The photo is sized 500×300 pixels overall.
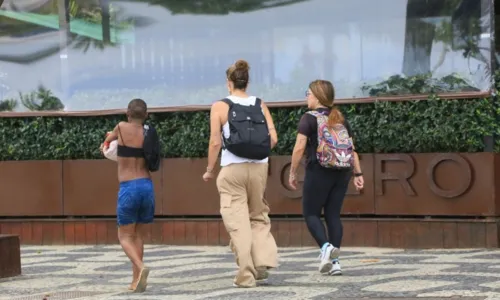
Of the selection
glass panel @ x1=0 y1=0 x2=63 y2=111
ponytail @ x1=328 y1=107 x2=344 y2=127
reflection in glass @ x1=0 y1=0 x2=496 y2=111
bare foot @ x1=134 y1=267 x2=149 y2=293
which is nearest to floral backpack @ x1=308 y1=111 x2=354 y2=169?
ponytail @ x1=328 y1=107 x2=344 y2=127

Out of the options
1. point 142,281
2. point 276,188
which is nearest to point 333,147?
point 142,281

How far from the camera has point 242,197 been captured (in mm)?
9664

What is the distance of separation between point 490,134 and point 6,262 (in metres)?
4.97

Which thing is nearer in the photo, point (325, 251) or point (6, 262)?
point (325, 251)

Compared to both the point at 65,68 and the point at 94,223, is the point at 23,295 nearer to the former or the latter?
the point at 94,223

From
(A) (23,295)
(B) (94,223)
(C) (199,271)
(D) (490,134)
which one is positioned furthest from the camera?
(B) (94,223)

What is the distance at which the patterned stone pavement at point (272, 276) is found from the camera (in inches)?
354

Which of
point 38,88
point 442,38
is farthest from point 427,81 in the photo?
point 38,88

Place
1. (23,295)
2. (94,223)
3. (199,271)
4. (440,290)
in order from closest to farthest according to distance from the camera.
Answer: (440,290) < (23,295) < (199,271) < (94,223)

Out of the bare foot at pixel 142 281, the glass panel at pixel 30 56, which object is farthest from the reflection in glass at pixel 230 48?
the bare foot at pixel 142 281

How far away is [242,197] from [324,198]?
Result: 1072 mm

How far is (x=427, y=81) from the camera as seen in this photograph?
12.8m

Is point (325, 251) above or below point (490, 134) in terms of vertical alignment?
below

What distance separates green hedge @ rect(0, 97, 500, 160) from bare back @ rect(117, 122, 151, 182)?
362cm
